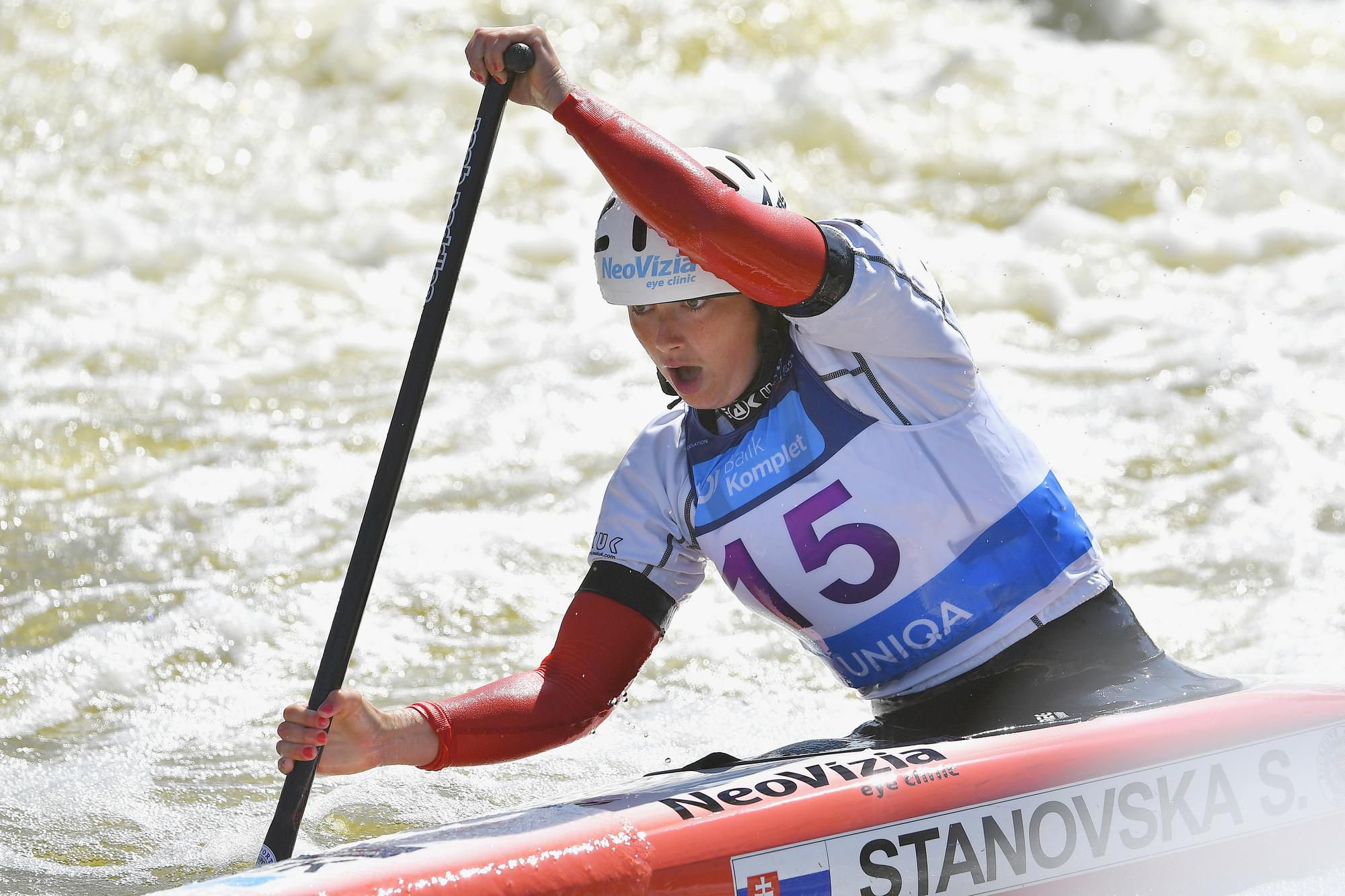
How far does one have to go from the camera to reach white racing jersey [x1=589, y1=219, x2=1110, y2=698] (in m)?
2.61

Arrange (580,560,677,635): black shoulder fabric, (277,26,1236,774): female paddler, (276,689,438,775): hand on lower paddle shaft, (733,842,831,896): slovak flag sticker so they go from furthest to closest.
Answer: (580,560,677,635): black shoulder fabric
(277,26,1236,774): female paddler
(276,689,438,775): hand on lower paddle shaft
(733,842,831,896): slovak flag sticker

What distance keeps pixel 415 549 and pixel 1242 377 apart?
3883mm

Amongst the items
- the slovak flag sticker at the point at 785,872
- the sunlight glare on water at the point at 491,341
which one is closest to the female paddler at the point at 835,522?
the slovak flag sticker at the point at 785,872

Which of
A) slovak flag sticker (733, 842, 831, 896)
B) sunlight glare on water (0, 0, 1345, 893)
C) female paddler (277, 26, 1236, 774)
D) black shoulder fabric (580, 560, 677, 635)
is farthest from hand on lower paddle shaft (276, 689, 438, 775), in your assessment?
sunlight glare on water (0, 0, 1345, 893)

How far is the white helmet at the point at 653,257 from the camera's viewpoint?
261 cm

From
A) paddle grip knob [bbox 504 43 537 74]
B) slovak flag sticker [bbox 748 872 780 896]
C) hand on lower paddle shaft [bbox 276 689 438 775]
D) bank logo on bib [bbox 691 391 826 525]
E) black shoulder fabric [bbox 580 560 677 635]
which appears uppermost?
paddle grip knob [bbox 504 43 537 74]

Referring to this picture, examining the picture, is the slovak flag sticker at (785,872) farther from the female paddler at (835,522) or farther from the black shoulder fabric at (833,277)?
the black shoulder fabric at (833,277)

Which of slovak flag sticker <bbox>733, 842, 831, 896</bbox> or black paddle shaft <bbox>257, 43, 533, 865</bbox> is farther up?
black paddle shaft <bbox>257, 43, 533, 865</bbox>

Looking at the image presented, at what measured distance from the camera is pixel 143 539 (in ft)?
16.9

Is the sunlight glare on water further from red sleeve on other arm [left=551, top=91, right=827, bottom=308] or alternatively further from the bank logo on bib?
red sleeve on other arm [left=551, top=91, right=827, bottom=308]

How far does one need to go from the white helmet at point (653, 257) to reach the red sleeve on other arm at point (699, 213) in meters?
0.14

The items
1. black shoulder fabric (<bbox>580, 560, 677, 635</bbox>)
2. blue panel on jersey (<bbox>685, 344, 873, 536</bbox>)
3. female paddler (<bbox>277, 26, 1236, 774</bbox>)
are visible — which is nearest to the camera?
female paddler (<bbox>277, 26, 1236, 774</bbox>)

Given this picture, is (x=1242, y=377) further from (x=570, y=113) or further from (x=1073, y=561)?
(x=570, y=113)

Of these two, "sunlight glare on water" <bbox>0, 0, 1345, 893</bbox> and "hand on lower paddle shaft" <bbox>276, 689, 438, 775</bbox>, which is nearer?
"hand on lower paddle shaft" <bbox>276, 689, 438, 775</bbox>
